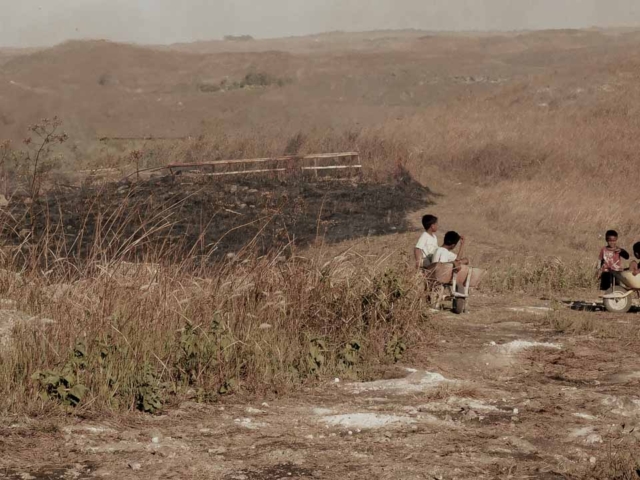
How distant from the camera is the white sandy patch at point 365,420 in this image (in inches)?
252

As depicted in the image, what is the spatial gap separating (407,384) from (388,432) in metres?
1.41

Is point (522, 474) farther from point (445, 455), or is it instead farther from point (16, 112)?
point (16, 112)

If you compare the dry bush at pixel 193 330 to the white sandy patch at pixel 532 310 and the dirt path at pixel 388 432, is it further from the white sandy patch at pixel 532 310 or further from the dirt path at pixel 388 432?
the white sandy patch at pixel 532 310

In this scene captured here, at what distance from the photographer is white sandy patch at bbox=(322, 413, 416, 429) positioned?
6391 mm

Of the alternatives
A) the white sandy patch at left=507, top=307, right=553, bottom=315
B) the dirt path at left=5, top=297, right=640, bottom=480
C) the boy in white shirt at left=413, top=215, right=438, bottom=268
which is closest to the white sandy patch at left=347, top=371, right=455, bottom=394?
the dirt path at left=5, top=297, right=640, bottom=480

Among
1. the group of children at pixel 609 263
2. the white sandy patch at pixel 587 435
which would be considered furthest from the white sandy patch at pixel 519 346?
the group of children at pixel 609 263

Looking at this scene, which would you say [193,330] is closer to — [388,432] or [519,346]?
[388,432]

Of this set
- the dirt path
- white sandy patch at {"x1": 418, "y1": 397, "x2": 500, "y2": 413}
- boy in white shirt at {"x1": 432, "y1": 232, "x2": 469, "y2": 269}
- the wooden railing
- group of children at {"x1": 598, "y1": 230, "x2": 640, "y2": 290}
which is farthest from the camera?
the wooden railing

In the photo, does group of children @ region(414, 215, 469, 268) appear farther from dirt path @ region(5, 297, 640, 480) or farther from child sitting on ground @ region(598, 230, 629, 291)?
dirt path @ region(5, 297, 640, 480)

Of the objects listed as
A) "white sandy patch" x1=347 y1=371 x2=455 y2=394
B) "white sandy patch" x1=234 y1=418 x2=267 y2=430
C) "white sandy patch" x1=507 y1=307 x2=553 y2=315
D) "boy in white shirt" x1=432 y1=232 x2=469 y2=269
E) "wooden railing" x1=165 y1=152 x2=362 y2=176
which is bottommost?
"white sandy patch" x1=507 y1=307 x2=553 y2=315

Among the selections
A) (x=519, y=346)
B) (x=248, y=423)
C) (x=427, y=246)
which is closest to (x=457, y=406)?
(x=248, y=423)

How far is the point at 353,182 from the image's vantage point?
2405cm

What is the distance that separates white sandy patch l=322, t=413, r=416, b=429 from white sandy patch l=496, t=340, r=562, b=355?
252 centimetres

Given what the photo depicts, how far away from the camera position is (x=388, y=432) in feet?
20.4
